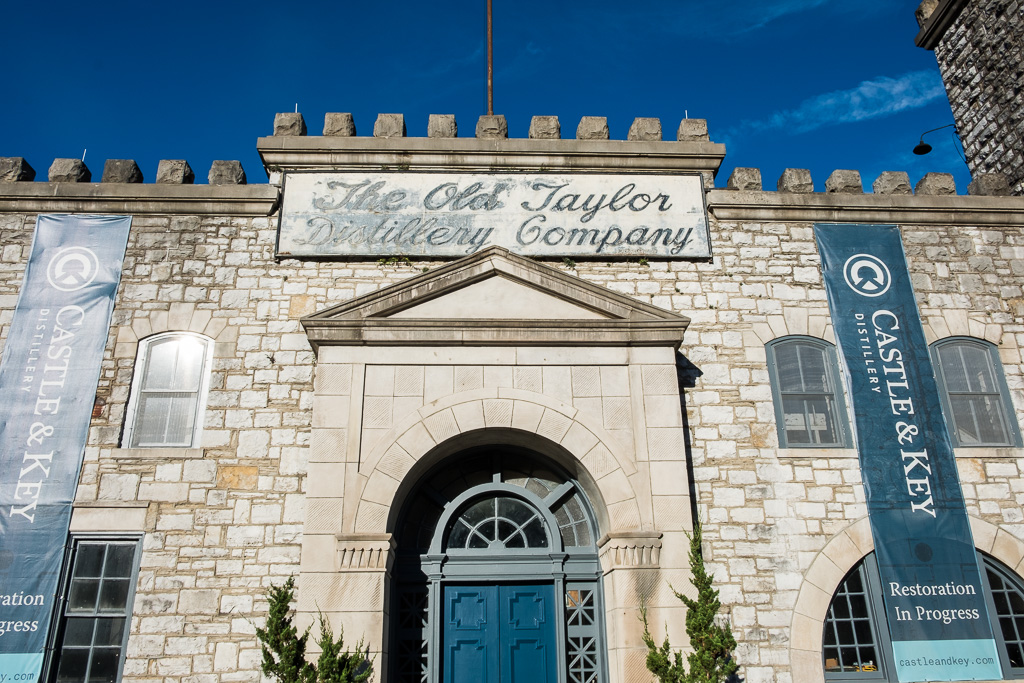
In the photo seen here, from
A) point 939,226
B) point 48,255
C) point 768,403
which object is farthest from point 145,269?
point 939,226

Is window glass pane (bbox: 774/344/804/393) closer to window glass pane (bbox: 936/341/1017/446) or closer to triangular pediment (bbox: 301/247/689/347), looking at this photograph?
triangular pediment (bbox: 301/247/689/347)

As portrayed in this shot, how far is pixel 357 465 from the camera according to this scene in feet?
26.3

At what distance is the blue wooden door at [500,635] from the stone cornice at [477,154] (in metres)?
5.39

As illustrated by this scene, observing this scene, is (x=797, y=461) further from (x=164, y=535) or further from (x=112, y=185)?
(x=112, y=185)

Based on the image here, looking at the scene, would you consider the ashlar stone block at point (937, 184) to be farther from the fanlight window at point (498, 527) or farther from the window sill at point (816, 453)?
the fanlight window at point (498, 527)

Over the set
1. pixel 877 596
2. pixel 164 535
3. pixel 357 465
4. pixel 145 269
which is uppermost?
pixel 145 269

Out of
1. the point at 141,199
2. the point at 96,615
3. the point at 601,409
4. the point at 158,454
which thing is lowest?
the point at 96,615

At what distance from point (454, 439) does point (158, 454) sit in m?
3.35

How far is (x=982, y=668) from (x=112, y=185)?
465 inches

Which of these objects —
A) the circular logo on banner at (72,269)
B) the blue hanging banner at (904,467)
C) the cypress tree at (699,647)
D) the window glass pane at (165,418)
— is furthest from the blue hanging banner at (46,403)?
the blue hanging banner at (904,467)

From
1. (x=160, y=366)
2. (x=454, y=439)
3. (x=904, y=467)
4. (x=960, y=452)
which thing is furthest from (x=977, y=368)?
(x=160, y=366)

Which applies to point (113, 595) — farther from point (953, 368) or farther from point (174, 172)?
point (953, 368)

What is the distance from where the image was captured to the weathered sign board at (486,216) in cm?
968

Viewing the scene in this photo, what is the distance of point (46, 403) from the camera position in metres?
8.74
